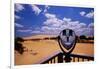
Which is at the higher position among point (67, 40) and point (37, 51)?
point (67, 40)

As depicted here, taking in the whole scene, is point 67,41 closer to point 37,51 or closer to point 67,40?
point 67,40

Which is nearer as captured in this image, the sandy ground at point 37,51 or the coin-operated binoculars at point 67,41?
the sandy ground at point 37,51

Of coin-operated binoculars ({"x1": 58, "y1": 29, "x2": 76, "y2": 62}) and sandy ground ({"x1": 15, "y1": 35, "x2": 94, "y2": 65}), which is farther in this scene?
coin-operated binoculars ({"x1": 58, "y1": 29, "x2": 76, "y2": 62})

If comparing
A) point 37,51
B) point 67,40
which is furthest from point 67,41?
point 37,51

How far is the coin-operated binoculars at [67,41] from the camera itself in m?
2.07

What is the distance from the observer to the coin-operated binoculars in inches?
81.4

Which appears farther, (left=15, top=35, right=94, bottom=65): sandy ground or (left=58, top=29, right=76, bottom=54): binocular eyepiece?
(left=58, top=29, right=76, bottom=54): binocular eyepiece

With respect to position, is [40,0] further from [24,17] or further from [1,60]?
[1,60]

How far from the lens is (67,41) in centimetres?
210

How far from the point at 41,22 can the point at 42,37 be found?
0.16m

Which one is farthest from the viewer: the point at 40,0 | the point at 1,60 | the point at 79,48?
the point at 79,48

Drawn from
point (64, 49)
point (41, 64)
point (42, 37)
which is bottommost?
point (41, 64)

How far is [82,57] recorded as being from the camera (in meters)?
2.15
